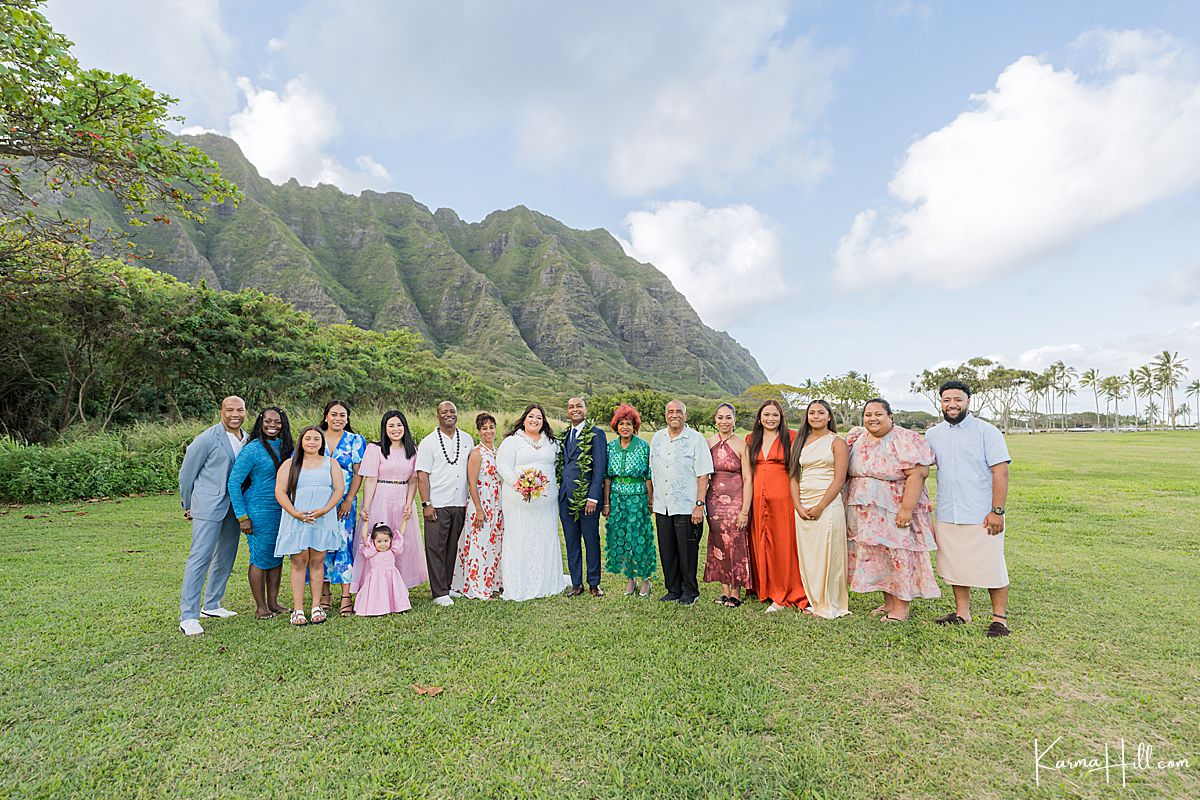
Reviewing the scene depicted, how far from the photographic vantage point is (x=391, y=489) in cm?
519

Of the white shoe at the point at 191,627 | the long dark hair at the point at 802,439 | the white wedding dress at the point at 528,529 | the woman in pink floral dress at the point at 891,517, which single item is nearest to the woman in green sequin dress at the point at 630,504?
the white wedding dress at the point at 528,529

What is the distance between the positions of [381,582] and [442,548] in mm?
617

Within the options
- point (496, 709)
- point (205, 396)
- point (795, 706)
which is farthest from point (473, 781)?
point (205, 396)

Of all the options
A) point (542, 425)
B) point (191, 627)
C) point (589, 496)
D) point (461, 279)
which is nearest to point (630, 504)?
point (589, 496)

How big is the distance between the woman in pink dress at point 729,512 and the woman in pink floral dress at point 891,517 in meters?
0.93

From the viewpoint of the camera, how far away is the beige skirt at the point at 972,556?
4.32 meters

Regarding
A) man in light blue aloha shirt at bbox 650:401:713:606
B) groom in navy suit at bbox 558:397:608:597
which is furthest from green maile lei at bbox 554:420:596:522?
man in light blue aloha shirt at bbox 650:401:713:606

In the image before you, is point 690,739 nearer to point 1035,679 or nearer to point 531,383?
point 1035,679

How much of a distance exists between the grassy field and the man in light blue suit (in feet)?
0.82

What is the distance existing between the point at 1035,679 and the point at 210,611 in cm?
634

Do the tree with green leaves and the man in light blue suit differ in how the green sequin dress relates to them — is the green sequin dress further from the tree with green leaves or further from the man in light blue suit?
the tree with green leaves

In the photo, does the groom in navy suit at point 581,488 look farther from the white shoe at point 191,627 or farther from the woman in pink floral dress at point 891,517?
the white shoe at point 191,627

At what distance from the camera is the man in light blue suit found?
4500 mm

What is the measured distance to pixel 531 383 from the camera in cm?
6831
